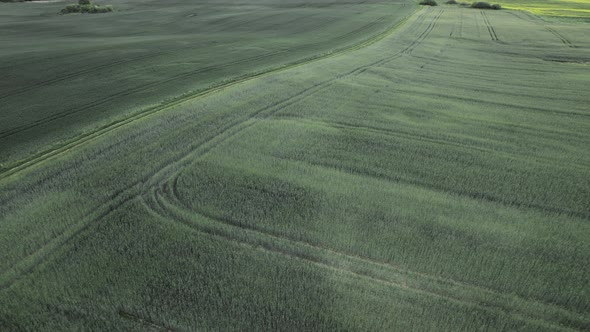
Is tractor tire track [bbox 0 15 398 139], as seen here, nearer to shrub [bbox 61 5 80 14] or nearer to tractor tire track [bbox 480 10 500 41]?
tractor tire track [bbox 480 10 500 41]

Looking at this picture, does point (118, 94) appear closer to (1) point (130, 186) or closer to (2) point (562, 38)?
(1) point (130, 186)

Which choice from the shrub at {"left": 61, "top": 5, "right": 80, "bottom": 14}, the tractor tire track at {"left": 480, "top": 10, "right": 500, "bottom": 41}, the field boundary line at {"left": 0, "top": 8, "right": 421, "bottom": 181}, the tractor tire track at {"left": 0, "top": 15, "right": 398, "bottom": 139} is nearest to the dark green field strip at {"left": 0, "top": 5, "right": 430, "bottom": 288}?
the field boundary line at {"left": 0, "top": 8, "right": 421, "bottom": 181}

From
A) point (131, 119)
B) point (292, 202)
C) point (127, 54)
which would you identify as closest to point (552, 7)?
point (127, 54)

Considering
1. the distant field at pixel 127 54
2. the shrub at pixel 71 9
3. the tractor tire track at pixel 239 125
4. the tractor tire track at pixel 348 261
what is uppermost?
the shrub at pixel 71 9

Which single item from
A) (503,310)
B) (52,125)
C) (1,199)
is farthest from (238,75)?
(503,310)

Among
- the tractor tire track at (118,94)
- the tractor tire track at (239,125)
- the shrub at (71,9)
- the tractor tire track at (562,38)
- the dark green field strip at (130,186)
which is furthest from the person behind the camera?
the shrub at (71,9)

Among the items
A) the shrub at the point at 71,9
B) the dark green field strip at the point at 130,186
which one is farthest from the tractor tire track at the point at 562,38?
the shrub at the point at 71,9

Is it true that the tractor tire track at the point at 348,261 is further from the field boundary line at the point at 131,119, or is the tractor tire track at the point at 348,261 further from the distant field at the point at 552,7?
the distant field at the point at 552,7
